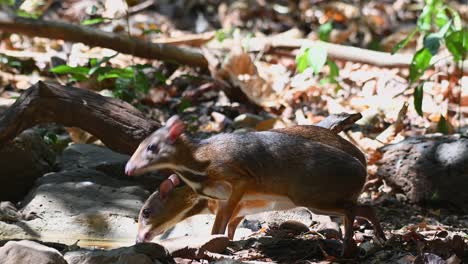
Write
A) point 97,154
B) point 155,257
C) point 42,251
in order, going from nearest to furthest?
point 42,251, point 155,257, point 97,154

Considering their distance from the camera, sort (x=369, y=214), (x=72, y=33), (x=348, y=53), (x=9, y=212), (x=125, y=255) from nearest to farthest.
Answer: (x=125, y=255) < (x=369, y=214) < (x=9, y=212) < (x=72, y=33) < (x=348, y=53)

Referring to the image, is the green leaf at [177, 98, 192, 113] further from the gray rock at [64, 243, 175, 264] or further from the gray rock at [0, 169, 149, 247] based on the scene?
the gray rock at [64, 243, 175, 264]

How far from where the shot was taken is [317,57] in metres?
7.57

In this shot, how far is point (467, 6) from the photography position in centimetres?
1407

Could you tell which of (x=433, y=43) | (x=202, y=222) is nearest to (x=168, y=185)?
(x=202, y=222)

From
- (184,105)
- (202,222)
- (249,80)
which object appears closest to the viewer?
(202,222)

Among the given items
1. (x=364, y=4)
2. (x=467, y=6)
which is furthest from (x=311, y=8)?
(x=467, y=6)

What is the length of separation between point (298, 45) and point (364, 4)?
371 cm

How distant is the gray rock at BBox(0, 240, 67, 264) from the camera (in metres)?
4.05

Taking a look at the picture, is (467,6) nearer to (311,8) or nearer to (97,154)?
(311,8)

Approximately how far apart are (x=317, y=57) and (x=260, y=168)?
9.34 ft

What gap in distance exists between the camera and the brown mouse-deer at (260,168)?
474cm

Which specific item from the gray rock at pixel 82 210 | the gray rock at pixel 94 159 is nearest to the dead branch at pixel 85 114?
the gray rock at pixel 94 159

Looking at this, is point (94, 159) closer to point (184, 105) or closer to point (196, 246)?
point (184, 105)
